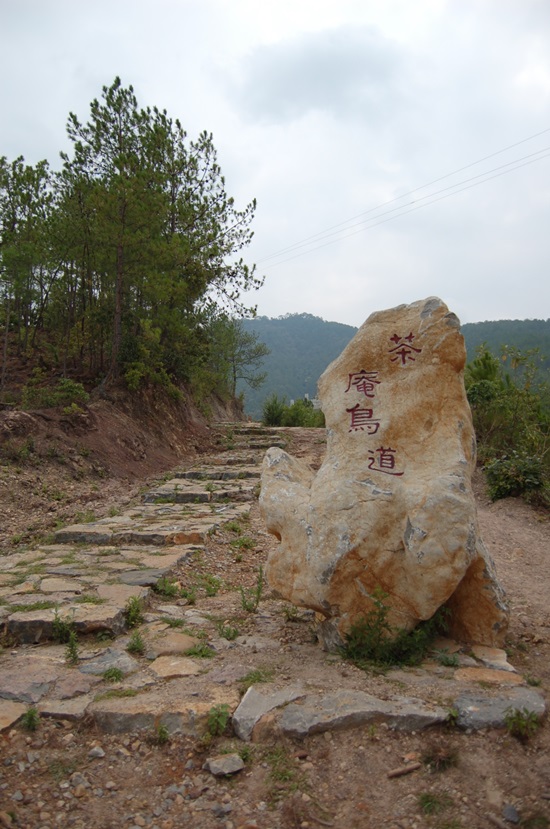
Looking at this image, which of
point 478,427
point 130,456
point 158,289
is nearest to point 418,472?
point 478,427

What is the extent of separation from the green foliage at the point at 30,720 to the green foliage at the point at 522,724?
7.19 ft

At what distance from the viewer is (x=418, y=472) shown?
135 inches

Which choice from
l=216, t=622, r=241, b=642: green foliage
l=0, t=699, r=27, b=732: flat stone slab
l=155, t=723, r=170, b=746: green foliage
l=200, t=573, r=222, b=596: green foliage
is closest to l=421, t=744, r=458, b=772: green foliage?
l=155, t=723, r=170, b=746: green foliage

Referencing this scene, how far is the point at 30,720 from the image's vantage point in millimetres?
2834

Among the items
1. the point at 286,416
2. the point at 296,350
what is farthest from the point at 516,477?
the point at 296,350

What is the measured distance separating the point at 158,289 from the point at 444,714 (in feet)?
34.7

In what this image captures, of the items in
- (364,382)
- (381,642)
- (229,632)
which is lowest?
(229,632)

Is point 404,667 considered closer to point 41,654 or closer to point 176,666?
point 176,666

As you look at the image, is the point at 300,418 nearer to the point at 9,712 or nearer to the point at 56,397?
the point at 56,397

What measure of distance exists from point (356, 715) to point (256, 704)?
0.49 m

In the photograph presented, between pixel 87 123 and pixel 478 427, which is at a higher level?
pixel 87 123

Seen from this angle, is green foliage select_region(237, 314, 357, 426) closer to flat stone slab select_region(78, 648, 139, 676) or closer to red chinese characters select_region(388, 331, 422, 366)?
red chinese characters select_region(388, 331, 422, 366)

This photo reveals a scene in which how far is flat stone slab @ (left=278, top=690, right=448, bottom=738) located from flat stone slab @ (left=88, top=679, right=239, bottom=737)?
337 mm

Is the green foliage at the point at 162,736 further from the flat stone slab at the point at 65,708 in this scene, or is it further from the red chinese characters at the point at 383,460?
the red chinese characters at the point at 383,460
